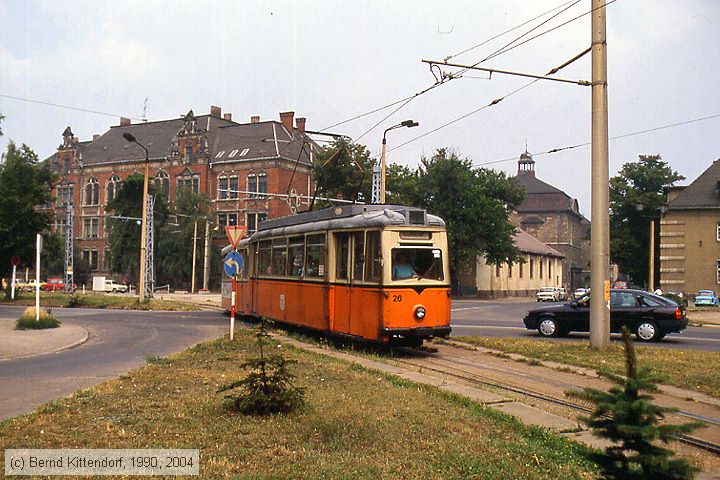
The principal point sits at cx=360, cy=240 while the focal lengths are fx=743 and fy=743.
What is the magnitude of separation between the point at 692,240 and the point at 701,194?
3852 mm

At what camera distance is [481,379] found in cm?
1213

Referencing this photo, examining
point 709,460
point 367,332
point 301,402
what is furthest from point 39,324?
point 709,460

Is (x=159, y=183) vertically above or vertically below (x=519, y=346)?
above

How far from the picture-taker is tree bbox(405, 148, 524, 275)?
204ft

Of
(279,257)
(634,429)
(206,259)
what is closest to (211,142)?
(206,259)

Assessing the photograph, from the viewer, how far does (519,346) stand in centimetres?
1708

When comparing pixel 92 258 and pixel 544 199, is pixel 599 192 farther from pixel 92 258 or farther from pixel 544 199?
pixel 544 199

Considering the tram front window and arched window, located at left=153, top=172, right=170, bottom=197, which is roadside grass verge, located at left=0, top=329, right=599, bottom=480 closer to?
the tram front window

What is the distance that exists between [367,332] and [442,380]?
3.80 m

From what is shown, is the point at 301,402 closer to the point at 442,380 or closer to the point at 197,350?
the point at 442,380

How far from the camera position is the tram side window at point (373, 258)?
48.8 feet

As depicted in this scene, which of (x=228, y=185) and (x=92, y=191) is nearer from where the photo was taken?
(x=228, y=185)

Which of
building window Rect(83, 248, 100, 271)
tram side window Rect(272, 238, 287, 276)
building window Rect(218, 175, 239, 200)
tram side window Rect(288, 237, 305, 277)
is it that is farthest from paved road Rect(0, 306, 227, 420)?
building window Rect(83, 248, 100, 271)

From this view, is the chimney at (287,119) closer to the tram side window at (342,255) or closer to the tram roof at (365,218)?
the tram roof at (365,218)
